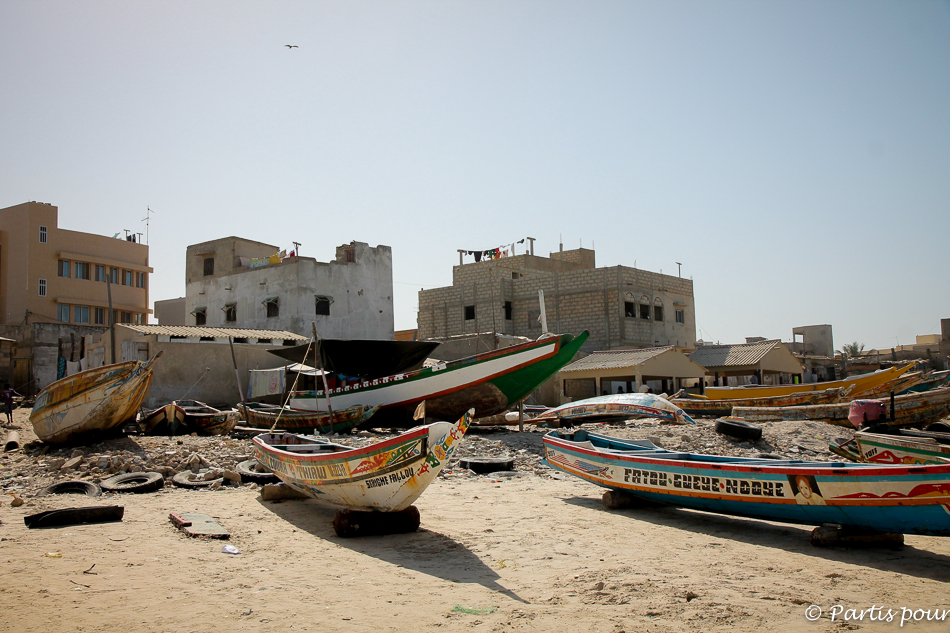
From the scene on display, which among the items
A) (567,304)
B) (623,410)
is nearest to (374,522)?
(623,410)

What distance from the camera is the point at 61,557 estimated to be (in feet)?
19.1

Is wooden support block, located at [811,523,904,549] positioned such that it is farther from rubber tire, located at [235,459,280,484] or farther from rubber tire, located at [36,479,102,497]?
rubber tire, located at [36,479,102,497]

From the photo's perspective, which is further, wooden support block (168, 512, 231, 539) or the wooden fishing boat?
wooden support block (168, 512, 231, 539)

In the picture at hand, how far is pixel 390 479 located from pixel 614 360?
1931 cm

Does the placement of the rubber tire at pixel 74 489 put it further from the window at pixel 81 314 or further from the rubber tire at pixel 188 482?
the window at pixel 81 314

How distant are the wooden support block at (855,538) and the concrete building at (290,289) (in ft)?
86.0

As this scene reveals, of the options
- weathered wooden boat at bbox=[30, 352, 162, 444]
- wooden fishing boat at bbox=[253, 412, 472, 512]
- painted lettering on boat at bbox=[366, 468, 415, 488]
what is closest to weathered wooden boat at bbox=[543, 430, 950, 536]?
wooden fishing boat at bbox=[253, 412, 472, 512]

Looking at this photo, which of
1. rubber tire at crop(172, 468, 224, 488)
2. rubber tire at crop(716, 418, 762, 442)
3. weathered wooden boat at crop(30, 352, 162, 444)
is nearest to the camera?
rubber tire at crop(172, 468, 224, 488)

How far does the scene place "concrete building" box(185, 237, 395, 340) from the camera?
30.7 meters

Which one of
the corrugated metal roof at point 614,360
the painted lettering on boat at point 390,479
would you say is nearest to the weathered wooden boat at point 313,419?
the painted lettering on boat at point 390,479

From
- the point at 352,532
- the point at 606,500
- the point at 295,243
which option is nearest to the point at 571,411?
the point at 606,500

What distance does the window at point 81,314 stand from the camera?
121 ft

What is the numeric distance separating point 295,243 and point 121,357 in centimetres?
1164

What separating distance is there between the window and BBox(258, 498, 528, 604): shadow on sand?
114 feet
